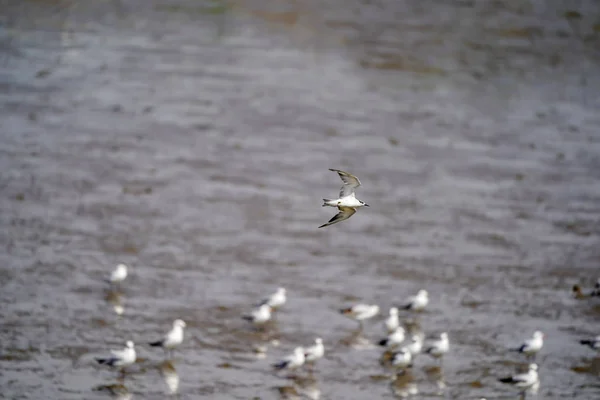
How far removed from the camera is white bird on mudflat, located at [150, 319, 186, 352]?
1473 centimetres

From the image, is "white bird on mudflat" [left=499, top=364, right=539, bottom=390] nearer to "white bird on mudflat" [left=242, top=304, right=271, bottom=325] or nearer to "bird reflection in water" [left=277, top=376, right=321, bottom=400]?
"bird reflection in water" [left=277, top=376, right=321, bottom=400]


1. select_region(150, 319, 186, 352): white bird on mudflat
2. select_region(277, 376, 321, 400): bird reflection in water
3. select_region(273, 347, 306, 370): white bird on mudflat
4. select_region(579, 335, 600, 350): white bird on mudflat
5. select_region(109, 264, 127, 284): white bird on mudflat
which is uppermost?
select_region(109, 264, 127, 284): white bird on mudflat

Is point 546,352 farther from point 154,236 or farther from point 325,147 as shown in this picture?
point 325,147

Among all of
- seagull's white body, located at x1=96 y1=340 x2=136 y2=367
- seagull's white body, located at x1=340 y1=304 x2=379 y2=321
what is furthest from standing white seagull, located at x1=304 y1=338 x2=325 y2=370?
seagull's white body, located at x1=96 y1=340 x2=136 y2=367

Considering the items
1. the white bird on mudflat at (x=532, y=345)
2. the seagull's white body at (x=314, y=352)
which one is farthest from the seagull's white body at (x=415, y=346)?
the white bird on mudflat at (x=532, y=345)

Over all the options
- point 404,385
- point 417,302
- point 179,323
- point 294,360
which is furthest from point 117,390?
point 417,302

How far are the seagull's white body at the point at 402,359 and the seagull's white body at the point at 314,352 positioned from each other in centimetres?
104

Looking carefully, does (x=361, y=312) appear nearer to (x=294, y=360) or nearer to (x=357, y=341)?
(x=357, y=341)

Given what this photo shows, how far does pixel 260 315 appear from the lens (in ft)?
51.4

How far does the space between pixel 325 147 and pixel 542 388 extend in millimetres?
9371

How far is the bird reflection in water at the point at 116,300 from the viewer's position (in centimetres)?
1606

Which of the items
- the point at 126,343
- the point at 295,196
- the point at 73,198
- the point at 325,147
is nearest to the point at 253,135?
the point at 325,147

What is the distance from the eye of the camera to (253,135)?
2347cm

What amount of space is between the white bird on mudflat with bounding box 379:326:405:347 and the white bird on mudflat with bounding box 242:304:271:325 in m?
1.73
